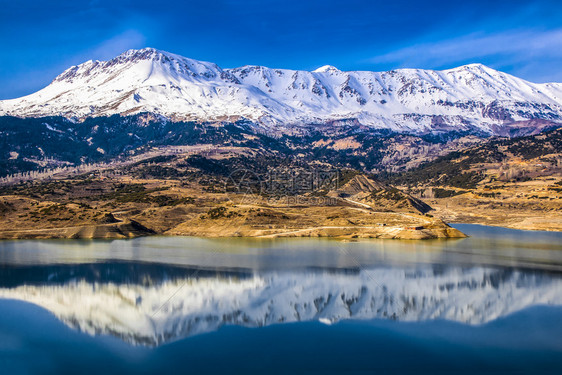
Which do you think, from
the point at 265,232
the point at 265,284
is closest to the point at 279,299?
the point at 265,284

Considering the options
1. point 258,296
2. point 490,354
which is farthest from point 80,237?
point 490,354

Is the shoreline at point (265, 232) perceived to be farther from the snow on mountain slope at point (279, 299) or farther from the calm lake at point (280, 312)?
the snow on mountain slope at point (279, 299)

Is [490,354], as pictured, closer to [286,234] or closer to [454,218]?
[286,234]

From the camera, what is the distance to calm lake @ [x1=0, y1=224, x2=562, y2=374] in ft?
130

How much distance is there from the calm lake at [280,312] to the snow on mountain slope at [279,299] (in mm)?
214

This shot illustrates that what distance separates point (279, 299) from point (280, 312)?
4886mm

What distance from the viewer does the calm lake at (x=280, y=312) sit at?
130ft

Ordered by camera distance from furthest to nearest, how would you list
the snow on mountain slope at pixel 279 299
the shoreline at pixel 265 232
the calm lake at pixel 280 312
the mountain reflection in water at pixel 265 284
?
the shoreline at pixel 265 232 → the mountain reflection in water at pixel 265 284 → the snow on mountain slope at pixel 279 299 → the calm lake at pixel 280 312

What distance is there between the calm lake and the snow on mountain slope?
21 cm

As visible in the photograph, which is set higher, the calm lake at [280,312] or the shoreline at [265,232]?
the shoreline at [265,232]

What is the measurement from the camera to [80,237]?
126 m

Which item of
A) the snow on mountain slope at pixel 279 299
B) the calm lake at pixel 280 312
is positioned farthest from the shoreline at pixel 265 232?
the snow on mountain slope at pixel 279 299

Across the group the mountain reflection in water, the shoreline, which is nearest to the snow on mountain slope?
the mountain reflection in water

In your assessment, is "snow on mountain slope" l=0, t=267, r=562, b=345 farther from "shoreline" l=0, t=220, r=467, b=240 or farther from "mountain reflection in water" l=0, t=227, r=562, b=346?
"shoreline" l=0, t=220, r=467, b=240
